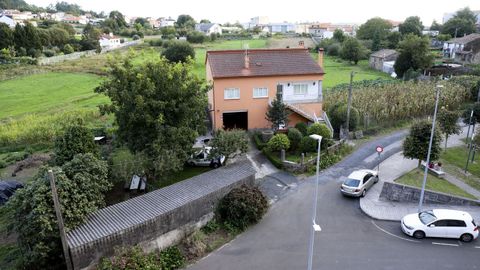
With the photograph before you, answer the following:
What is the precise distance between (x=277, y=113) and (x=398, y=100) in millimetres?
14991

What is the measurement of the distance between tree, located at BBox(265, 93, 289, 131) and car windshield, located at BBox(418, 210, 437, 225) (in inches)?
576

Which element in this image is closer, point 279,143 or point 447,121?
point 447,121

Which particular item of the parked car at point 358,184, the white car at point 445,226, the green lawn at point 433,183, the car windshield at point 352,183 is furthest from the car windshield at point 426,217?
the car windshield at point 352,183

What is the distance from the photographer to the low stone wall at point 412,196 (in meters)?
20.9

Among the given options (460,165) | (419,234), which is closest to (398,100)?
(460,165)

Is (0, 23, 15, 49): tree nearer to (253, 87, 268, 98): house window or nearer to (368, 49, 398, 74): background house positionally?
(253, 87, 268, 98): house window

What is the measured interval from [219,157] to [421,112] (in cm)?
2410

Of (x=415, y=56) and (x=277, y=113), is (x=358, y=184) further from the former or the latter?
(x=415, y=56)

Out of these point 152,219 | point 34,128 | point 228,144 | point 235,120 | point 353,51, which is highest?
point 353,51

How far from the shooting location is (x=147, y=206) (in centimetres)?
1798

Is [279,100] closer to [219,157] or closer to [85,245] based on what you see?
[219,157]

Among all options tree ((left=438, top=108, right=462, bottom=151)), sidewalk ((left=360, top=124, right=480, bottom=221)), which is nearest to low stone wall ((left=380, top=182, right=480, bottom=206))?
sidewalk ((left=360, top=124, right=480, bottom=221))

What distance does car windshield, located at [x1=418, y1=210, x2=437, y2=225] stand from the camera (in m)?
18.1

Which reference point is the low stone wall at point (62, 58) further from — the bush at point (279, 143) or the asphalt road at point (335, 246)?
the asphalt road at point (335, 246)
